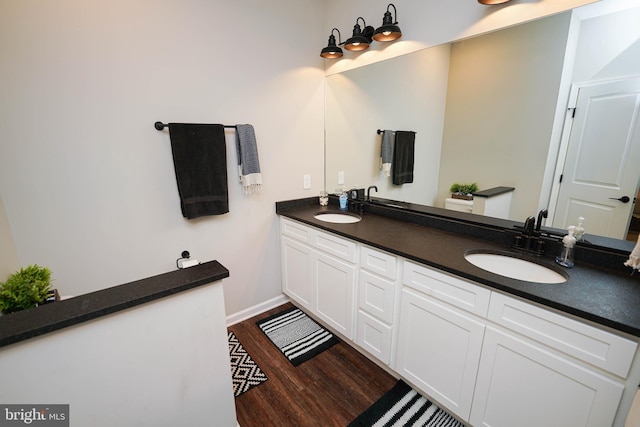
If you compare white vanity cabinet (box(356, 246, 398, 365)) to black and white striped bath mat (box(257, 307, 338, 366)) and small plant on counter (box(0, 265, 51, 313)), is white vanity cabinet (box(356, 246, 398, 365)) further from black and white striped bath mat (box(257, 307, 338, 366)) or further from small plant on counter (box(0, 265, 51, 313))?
small plant on counter (box(0, 265, 51, 313))

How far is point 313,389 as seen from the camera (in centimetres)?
169

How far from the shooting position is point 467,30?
1.57 m

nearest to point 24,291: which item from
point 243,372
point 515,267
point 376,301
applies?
point 243,372

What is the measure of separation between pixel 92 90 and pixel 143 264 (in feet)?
3.58

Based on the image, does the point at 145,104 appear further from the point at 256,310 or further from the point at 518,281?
the point at 518,281

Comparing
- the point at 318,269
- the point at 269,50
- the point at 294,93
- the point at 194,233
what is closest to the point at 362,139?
the point at 294,93

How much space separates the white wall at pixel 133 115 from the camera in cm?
141

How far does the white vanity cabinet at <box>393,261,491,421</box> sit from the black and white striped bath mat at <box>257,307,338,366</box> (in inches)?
26.9

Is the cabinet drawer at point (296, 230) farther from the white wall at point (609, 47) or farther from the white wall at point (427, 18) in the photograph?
the white wall at point (609, 47)

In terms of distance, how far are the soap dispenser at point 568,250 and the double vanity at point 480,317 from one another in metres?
0.04

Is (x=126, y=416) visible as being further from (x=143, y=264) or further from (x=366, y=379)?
(x=366, y=379)

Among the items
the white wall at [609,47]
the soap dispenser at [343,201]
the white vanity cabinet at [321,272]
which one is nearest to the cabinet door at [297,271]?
the white vanity cabinet at [321,272]

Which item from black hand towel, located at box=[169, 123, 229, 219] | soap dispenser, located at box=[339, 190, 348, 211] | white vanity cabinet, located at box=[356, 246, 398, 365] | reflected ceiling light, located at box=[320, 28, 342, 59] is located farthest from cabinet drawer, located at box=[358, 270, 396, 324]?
reflected ceiling light, located at box=[320, 28, 342, 59]

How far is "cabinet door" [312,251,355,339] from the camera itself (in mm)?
1858
